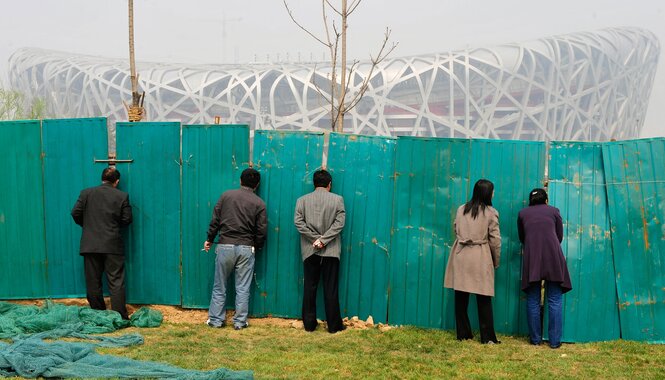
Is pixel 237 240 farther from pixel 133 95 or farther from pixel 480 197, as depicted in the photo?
pixel 133 95

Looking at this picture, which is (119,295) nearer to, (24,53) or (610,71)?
(610,71)

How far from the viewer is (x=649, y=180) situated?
21.6 feet

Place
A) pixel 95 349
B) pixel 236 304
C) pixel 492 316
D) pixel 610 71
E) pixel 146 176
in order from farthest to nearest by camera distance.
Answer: pixel 610 71
pixel 146 176
pixel 236 304
pixel 492 316
pixel 95 349

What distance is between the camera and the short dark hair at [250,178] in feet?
23.1

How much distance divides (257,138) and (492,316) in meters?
3.21

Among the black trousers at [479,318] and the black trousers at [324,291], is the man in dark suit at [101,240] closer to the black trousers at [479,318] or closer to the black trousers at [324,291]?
the black trousers at [324,291]

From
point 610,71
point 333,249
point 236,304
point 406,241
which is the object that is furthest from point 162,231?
point 610,71

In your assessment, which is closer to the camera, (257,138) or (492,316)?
(492,316)

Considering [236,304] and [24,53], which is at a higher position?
[24,53]

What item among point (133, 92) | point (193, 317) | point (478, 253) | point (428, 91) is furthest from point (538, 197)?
point (428, 91)

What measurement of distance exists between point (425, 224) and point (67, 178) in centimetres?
421

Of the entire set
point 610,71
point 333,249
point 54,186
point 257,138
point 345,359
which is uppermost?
point 610,71

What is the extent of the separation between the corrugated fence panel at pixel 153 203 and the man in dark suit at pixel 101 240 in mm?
372

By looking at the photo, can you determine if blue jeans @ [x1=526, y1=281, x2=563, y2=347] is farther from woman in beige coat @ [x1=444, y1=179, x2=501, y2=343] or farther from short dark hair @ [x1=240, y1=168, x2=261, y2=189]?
short dark hair @ [x1=240, y1=168, x2=261, y2=189]
